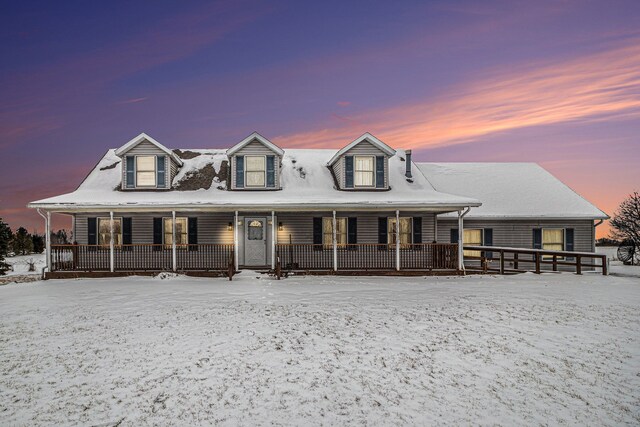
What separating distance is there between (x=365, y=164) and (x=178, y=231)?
940cm

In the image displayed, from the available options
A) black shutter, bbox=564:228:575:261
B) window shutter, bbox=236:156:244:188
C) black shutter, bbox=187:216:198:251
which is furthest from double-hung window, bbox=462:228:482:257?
black shutter, bbox=187:216:198:251

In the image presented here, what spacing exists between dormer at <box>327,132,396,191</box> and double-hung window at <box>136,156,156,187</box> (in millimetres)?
8786

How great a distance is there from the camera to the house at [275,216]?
→ 52.8 ft

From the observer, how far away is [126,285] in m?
13.5

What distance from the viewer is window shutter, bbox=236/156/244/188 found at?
1811cm

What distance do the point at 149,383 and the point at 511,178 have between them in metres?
23.1

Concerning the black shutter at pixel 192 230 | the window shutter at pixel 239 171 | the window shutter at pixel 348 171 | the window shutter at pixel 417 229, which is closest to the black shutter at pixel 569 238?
the window shutter at pixel 417 229

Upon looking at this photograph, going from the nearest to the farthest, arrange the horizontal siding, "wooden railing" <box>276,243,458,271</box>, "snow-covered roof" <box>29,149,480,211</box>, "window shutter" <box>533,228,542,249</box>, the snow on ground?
the snow on ground → "snow-covered roof" <box>29,149,480,211</box> → "wooden railing" <box>276,243,458,271</box> → the horizontal siding → "window shutter" <box>533,228,542,249</box>

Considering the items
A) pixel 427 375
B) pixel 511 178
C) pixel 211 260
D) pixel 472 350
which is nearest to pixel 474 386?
pixel 427 375

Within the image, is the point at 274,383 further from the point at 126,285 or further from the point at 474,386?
the point at 126,285

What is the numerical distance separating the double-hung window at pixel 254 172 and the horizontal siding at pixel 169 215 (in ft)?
6.26

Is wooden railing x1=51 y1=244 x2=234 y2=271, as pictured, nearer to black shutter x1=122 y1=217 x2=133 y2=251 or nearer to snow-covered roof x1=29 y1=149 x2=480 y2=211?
black shutter x1=122 y1=217 x2=133 y2=251

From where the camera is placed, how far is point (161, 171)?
18.0m

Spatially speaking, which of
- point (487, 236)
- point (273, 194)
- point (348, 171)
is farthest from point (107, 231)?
point (487, 236)
